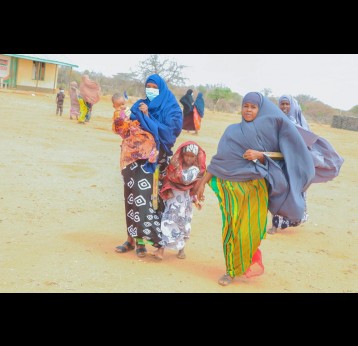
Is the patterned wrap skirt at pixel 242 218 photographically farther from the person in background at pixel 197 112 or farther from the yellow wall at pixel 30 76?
the yellow wall at pixel 30 76

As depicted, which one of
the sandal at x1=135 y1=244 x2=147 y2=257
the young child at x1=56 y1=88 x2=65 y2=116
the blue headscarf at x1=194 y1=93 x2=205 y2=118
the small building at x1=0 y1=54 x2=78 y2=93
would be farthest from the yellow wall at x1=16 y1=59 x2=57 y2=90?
the sandal at x1=135 y1=244 x2=147 y2=257

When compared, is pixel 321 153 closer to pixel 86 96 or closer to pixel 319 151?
pixel 319 151

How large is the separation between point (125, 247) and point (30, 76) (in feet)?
106

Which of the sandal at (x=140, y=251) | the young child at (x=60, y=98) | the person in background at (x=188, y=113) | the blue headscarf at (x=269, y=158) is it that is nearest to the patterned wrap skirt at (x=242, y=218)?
the blue headscarf at (x=269, y=158)

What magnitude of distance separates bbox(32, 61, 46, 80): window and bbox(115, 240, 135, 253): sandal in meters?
32.1

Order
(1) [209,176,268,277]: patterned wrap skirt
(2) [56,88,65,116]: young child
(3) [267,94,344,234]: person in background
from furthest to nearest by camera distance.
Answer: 1. (2) [56,88,65,116]: young child
2. (3) [267,94,344,234]: person in background
3. (1) [209,176,268,277]: patterned wrap skirt

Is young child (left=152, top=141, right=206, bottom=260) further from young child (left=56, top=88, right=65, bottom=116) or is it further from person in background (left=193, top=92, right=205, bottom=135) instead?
young child (left=56, top=88, right=65, bottom=116)

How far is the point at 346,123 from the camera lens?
121 ft

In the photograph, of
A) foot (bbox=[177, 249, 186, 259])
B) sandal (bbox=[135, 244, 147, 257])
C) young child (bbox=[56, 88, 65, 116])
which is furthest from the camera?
young child (bbox=[56, 88, 65, 116])

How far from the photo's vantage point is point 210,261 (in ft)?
18.6

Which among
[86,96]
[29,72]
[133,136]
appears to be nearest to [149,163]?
[133,136]

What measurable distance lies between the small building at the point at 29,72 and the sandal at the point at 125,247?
30.3 m

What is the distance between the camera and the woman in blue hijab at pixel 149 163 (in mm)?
5438

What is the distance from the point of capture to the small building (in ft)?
111
